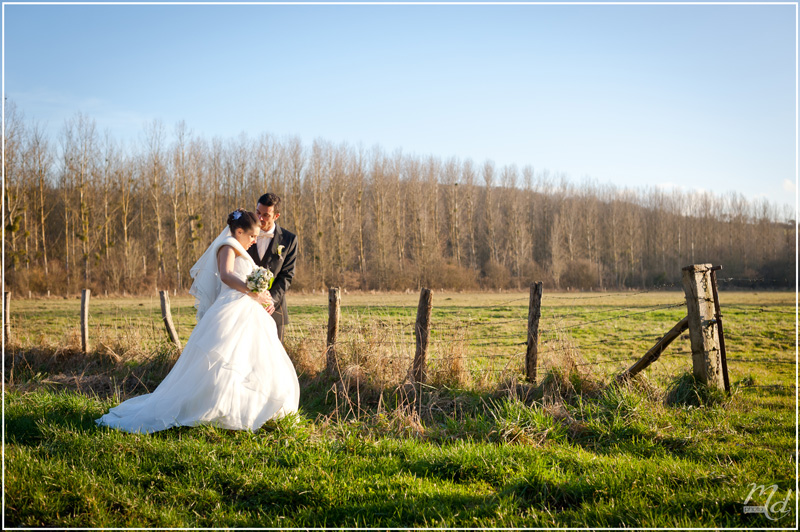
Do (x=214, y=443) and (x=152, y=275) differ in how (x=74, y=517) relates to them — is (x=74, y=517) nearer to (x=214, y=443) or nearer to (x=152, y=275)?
(x=214, y=443)

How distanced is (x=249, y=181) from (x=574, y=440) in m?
49.0

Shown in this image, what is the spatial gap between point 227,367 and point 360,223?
157 feet

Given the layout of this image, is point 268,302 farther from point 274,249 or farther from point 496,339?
point 496,339

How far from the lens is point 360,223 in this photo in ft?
171

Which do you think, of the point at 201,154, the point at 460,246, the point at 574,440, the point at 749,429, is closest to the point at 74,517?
the point at 574,440

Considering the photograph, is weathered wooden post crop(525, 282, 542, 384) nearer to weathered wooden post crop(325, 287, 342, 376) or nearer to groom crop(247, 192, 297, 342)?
weathered wooden post crop(325, 287, 342, 376)

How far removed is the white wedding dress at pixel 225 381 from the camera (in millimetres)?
4480

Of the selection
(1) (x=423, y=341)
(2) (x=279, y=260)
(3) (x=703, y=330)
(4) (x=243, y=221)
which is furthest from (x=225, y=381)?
(3) (x=703, y=330)

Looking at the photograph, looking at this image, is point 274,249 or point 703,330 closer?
point 703,330

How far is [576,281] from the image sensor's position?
59156 mm

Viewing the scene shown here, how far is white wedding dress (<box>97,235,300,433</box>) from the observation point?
4480 mm

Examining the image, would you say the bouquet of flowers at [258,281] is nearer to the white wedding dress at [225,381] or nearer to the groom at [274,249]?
the white wedding dress at [225,381]

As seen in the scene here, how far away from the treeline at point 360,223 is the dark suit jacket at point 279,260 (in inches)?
1369

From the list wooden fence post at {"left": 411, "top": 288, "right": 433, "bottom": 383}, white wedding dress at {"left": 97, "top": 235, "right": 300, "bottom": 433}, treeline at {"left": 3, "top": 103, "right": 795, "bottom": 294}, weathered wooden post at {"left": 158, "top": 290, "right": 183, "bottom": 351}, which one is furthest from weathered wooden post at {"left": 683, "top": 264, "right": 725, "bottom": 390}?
treeline at {"left": 3, "top": 103, "right": 795, "bottom": 294}
